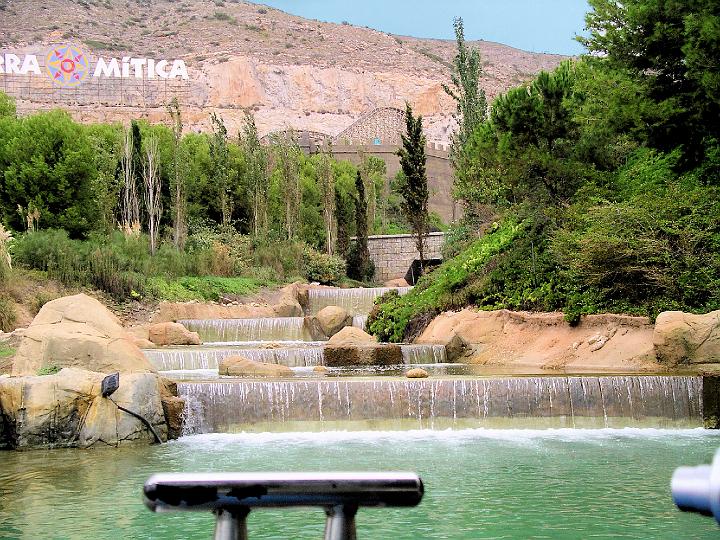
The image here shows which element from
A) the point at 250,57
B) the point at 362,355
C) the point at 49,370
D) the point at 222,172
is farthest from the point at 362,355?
the point at 250,57

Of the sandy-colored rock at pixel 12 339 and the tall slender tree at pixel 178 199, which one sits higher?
the tall slender tree at pixel 178 199

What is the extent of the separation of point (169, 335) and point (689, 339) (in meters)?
11.3

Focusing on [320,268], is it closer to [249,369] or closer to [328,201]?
[328,201]

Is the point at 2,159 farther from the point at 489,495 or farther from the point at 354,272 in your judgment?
the point at 489,495

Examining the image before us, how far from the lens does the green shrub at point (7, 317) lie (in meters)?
20.0

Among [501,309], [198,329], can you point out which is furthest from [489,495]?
[198,329]

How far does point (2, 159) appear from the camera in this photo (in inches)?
1259

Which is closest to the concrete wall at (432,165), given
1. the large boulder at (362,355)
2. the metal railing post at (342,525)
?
the large boulder at (362,355)

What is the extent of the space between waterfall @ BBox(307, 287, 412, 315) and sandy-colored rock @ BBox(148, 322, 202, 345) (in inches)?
334

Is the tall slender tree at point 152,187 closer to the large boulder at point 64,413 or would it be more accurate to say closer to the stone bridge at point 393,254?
the stone bridge at point 393,254

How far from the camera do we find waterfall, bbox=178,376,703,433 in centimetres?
1264

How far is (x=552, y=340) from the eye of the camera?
17.7 m

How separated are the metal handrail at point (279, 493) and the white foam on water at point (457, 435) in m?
10.3

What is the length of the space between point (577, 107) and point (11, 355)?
12.3 m
